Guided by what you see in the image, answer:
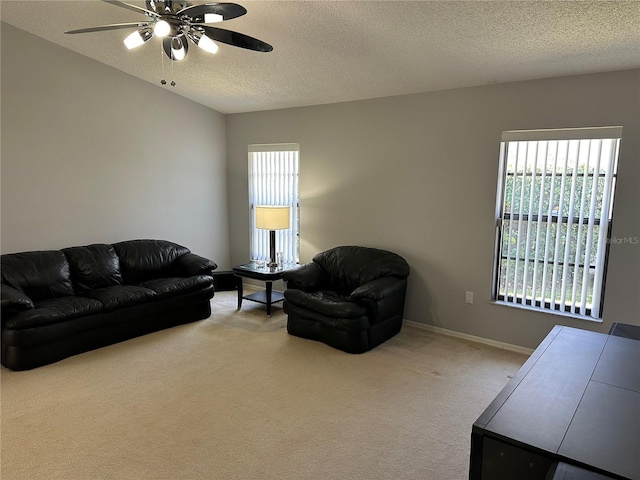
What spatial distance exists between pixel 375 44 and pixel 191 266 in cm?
310

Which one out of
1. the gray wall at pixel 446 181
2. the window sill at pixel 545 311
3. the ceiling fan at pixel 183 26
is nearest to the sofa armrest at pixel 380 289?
the gray wall at pixel 446 181

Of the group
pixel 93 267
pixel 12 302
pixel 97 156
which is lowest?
pixel 12 302

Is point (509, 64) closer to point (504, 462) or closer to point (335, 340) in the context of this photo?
point (335, 340)

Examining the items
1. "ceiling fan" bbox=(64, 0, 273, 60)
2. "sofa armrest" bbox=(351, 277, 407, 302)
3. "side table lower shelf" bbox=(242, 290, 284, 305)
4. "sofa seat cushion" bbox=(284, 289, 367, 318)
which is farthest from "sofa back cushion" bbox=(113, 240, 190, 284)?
"ceiling fan" bbox=(64, 0, 273, 60)

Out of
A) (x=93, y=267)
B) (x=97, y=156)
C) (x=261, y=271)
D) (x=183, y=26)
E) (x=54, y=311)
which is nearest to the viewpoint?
(x=183, y=26)

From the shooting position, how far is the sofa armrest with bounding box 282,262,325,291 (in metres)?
4.34

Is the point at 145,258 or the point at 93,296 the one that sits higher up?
the point at 145,258

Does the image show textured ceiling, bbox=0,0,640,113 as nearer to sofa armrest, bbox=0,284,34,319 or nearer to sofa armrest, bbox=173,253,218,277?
sofa armrest, bbox=173,253,218,277

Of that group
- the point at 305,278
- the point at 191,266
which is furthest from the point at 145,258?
the point at 305,278

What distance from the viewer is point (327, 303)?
391 centimetres

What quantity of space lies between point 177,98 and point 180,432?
4.21 m

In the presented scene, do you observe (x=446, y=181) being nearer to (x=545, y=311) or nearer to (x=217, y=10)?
(x=545, y=311)

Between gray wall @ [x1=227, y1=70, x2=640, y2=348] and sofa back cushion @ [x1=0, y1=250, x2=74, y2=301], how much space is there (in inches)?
107

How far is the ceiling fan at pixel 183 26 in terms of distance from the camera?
2328mm
